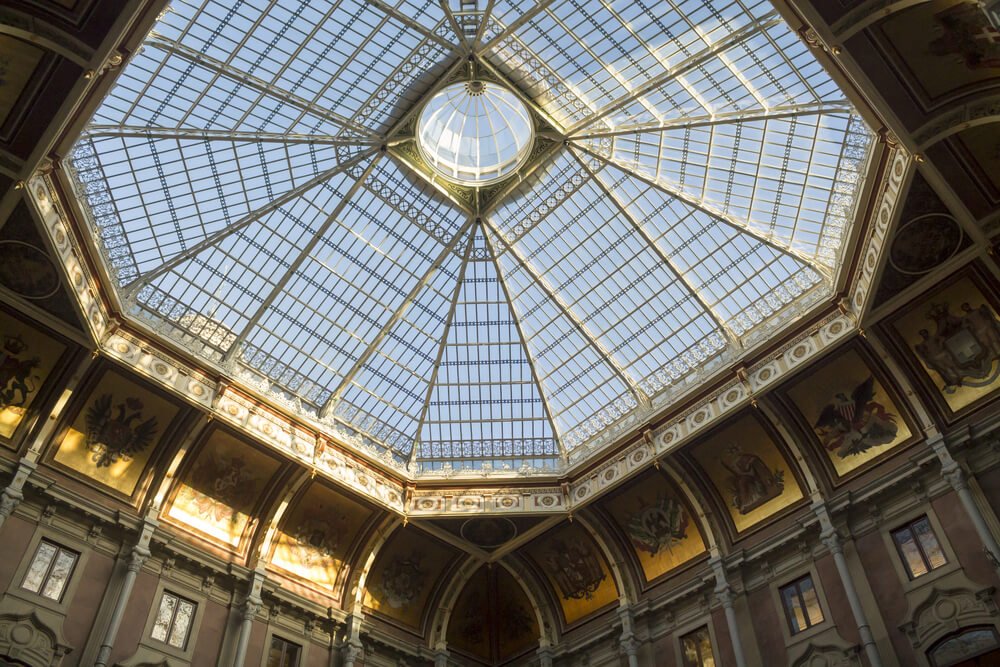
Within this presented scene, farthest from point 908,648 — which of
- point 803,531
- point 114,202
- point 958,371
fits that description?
point 114,202

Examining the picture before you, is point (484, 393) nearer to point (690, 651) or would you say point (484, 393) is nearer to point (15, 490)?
point (690, 651)

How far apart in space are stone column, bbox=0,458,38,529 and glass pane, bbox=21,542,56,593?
4.32 feet

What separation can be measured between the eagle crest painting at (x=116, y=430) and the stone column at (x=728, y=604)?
18174 mm

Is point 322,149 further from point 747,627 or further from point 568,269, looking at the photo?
point 747,627

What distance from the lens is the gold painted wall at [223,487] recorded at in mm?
26859

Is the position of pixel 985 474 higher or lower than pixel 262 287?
lower

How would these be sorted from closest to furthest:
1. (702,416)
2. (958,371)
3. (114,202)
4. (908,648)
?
(908,648), (958,371), (114,202), (702,416)

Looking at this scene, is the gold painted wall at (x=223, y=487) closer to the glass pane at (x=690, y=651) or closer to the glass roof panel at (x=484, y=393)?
the glass roof panel at (x=484, y=393)

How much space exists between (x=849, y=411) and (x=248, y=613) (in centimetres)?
1945

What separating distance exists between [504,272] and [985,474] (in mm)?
17190

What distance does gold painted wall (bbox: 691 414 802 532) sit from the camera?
26484 millimetres

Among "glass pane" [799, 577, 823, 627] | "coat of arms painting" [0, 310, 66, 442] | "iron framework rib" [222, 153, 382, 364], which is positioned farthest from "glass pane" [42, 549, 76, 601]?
"glass pane" [799, 577, 823, 627]

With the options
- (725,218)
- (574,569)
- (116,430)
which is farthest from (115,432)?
(725,218)

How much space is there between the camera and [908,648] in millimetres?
21344
